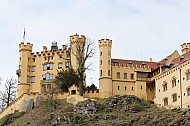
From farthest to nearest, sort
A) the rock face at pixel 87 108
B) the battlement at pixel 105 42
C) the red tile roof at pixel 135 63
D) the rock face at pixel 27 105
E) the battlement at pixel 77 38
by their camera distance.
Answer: the battlement at pixel 77 38 → the red tile roof at pixel 135 63 → the battlement at pixel 105 42 → the rock face at pixel 27 105 → the rock face at pixel 87 108

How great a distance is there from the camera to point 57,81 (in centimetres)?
8288

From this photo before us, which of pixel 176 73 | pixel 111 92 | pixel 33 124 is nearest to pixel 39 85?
pixel 111 92

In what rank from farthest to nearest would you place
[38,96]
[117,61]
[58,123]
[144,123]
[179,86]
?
[117,61], [38,96], [179,86], [58,123], [144,123]

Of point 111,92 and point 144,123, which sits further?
point 111,92

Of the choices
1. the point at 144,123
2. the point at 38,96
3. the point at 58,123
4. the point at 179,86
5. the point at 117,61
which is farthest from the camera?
the point at 117,61

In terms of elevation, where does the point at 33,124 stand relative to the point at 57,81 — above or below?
below

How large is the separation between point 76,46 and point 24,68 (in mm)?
9664

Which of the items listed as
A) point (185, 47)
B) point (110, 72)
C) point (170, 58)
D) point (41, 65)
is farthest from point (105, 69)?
point (185, 47)

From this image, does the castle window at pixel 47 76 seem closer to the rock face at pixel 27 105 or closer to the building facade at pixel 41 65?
the building facade at pixel 41 65

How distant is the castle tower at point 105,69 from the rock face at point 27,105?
11.1 m

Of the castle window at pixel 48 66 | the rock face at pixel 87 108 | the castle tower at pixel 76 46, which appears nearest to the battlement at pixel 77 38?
the castle tower at pixel 76 46

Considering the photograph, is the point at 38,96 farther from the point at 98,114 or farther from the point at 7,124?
the point at 98,114

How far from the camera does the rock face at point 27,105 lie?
3116 inches

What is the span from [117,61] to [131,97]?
44.6ft
